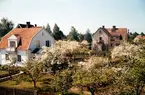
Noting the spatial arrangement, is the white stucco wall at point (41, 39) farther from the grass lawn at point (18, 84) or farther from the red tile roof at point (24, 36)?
the grass lawn at point (18, 84)

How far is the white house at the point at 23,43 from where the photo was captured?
31.9 m

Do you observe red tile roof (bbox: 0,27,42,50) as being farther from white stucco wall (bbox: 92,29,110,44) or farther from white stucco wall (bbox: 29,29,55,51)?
white stucco wall (bbox: 92,29,110,44)

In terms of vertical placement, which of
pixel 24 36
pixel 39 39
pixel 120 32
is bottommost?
pixel 39 39

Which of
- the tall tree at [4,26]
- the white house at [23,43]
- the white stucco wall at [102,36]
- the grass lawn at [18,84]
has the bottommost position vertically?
the grass lawn at [18,84]

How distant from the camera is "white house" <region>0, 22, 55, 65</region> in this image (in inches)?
1255

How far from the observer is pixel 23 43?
32.5 meters

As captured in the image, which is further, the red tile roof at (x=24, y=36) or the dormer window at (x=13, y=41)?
the dormer window at (x=13, y=41)

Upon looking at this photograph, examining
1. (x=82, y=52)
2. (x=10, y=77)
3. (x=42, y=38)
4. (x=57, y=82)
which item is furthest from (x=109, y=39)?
(x=57, y=82)

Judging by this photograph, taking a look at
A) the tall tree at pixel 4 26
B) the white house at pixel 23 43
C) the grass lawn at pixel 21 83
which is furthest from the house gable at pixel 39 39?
the tall tree at pixel 4 26

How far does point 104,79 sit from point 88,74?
1135 millimetres

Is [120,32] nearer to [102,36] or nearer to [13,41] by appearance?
[102,36]

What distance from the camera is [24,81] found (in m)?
23.6

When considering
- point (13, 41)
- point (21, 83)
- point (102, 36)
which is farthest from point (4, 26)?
point (21, 83)

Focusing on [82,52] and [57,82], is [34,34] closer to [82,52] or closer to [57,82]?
[82,52]
